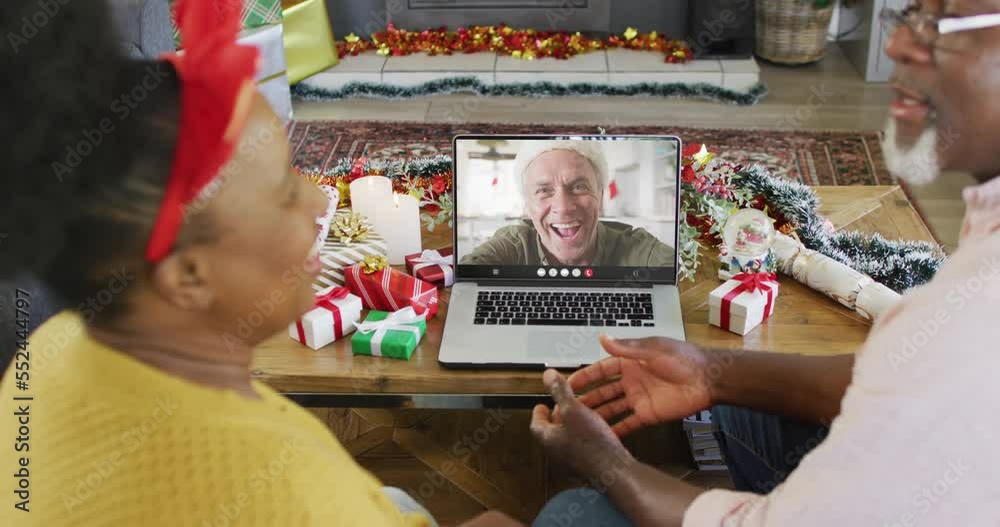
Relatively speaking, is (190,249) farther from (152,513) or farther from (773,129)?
(773,129)

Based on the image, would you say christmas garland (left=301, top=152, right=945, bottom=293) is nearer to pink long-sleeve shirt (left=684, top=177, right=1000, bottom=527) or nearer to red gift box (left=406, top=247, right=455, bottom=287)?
red gift box (left=406, top=247, right=455, bottom=287)

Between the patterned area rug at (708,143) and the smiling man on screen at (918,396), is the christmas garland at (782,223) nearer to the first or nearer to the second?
the smiling man on screen at (918,396)

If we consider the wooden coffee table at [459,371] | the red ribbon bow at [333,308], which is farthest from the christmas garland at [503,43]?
the red ribbon bow at [333,308]

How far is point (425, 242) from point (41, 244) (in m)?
Answer: 1.31

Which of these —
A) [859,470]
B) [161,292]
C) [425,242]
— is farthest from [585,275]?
[161,292]

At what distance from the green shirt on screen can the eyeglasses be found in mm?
640

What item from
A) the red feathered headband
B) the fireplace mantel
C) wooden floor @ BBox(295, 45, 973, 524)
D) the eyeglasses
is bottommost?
wooden floor @ BBox(295, 45, 973, 524)

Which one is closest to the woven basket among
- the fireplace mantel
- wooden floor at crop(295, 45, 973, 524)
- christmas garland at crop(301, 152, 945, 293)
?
wooden floor at crop(295, 45, 973, 524)

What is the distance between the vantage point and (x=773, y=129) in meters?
3.85

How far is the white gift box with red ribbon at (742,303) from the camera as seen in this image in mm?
1628

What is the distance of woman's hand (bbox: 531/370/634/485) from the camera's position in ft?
4.43

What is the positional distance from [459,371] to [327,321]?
236mm

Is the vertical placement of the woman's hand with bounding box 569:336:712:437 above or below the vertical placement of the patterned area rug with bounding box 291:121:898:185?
above

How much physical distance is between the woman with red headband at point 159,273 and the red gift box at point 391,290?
2.55 ft
